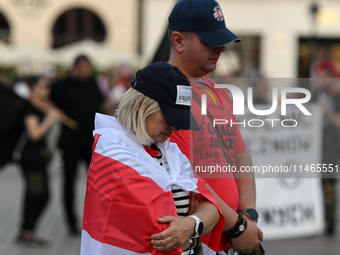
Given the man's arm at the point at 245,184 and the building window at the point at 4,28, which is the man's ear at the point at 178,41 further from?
the building window at the point at 4,28

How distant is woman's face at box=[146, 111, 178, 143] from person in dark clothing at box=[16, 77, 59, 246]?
3.79m

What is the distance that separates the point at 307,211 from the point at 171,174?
14.0 ft

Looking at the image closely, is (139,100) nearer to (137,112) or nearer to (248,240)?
(137,112)

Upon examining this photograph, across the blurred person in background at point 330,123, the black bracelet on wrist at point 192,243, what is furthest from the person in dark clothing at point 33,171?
the black bracelet on wrist at point 192,243

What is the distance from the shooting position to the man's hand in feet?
6.86

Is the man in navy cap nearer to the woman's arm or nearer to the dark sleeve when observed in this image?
the woman's arm

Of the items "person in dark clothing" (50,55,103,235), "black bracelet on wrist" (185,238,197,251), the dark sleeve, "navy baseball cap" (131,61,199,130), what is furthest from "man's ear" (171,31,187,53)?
the dark sleeve

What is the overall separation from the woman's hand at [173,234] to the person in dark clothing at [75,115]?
13.6 feet

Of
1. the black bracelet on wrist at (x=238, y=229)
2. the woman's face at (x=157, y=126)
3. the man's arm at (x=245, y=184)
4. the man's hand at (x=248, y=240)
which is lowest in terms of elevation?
the man's hand at (x=248, y=240)

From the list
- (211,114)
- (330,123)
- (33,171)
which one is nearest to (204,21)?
(211,114)

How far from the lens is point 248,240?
210 cm

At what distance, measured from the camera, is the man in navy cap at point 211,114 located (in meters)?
2.06

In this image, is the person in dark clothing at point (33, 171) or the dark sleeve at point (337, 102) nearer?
the person in dark clothing at point (33, 171)

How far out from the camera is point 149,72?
178 centimetres
